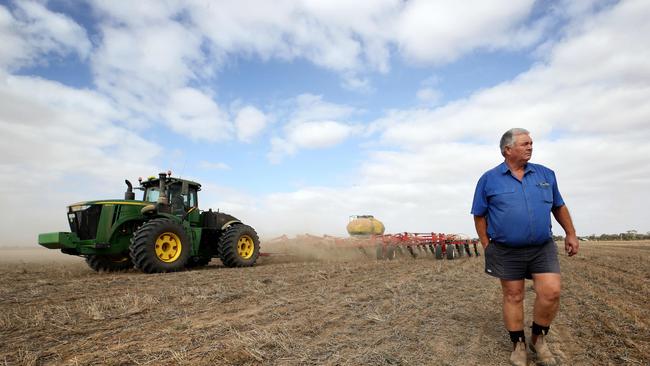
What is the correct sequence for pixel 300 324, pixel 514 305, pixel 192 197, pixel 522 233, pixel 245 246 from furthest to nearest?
1. pixel 245 246
2. pixel 192 197
3. pixel 300 324
4. pixel 514 305
5. pixel 522 233

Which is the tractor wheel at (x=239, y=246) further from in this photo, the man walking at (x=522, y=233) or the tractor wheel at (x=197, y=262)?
the man walking at (x=522, y=233)

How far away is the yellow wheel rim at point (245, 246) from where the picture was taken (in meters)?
11.7

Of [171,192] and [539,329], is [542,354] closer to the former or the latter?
[539,329]

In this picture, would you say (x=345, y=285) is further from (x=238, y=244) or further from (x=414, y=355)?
(x=238, y=244)

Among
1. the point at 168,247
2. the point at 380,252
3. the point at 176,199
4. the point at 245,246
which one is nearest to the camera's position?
the point at 168,247

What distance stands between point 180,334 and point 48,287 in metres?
4.68

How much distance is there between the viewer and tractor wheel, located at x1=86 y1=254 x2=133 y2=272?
10.4m

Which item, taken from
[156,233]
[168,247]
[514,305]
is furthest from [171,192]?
[514,305]

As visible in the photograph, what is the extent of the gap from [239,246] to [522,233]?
947cm

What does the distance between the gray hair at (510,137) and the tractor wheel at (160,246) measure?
7.57 meters

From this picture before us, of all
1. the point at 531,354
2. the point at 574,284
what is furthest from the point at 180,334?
the point at 574,284

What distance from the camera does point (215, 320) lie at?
4.29m

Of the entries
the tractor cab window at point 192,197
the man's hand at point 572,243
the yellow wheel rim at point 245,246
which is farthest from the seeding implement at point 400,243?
the man's hand at point 572,243

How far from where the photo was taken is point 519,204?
10.4ft
